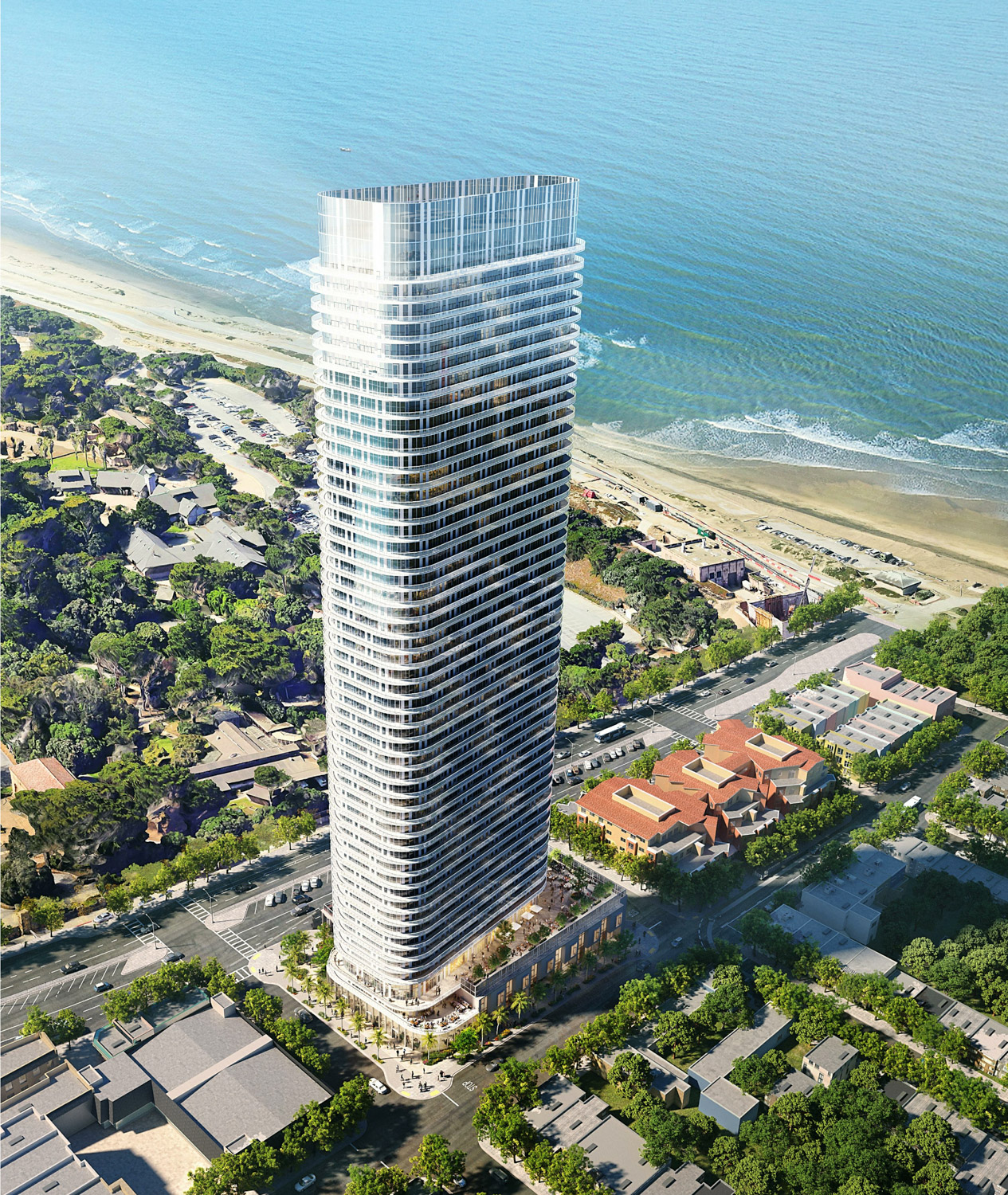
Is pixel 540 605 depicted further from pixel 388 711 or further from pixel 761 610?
pixel 761 610

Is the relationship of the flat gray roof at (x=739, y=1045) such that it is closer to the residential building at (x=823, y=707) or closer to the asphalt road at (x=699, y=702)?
the asphalt road at (x=699, y=702)

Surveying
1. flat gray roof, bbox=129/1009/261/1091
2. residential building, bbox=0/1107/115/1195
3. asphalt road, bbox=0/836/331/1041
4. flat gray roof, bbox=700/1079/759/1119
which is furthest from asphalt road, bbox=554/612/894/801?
residential building, bbox=0/1107/115/1195

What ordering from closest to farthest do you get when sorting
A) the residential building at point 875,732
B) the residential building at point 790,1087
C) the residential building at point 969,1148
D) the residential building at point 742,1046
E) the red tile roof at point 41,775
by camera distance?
1. the residential building at point 969,1148
2. the residential building at point 790,1087
3. the residential building at point 742,1046
4. the red tile roof at point 41,775
5. the residential building at point 875,732

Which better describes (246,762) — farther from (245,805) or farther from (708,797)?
(708,797)

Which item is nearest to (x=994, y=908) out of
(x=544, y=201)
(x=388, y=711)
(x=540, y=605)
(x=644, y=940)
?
(x=644, y=940)

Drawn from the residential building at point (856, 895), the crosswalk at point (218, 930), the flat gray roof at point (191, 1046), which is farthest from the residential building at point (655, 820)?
the flat gray roof at point (191, 1046)

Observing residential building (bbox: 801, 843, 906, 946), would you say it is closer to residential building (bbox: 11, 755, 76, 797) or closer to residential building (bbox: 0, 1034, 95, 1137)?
residential building (bbox: 0, 1034, 95, 1137)

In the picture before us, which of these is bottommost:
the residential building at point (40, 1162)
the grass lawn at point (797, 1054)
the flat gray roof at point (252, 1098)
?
the grass lawn at point (797, 1054)
